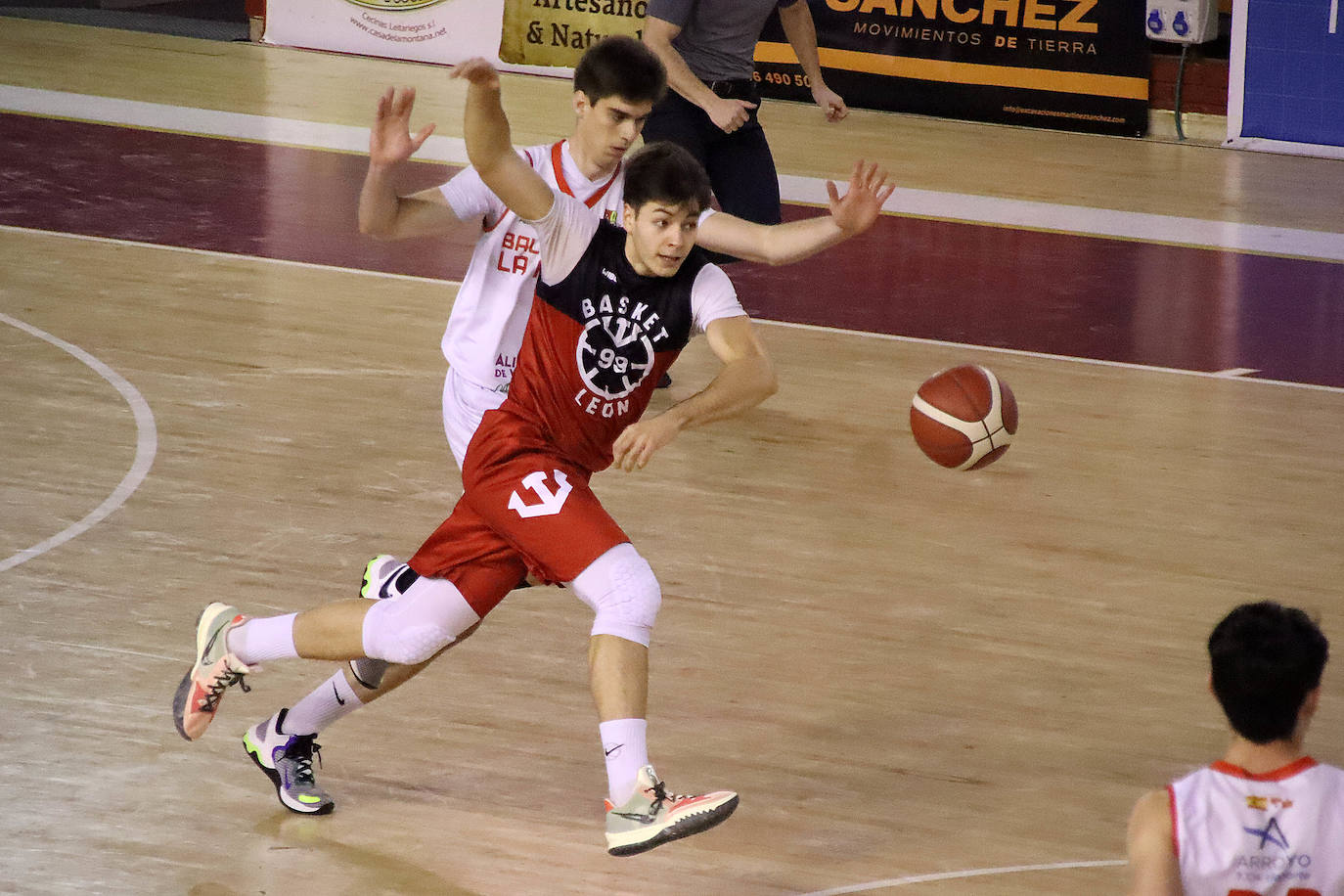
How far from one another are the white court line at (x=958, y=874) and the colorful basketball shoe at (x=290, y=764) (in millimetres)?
1214

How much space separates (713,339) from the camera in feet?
12.8

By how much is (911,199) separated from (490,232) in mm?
7332


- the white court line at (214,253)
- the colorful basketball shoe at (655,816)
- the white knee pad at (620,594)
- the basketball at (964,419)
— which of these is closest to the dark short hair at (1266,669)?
the colorful basketball shoe at (655,816)

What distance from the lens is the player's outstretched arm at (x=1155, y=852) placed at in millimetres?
2369

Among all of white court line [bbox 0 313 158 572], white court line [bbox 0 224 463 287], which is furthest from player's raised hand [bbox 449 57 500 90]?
white court line [bbox 0 224 463 287]

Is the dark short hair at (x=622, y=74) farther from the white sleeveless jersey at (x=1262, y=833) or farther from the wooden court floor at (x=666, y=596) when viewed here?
the white sleeveless jersey at (x=1262, y=833)

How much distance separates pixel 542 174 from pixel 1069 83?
10428 millimetres

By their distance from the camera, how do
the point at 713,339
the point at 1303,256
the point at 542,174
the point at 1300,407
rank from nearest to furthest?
the point at 713,339, the point at 542,174, the point at 1300,407, the point at 1303,256

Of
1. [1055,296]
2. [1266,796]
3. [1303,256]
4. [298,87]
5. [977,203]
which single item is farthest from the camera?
[298,87]

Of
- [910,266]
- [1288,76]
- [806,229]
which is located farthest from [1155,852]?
[1288,76]

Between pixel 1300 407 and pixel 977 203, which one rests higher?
pixel 977 203

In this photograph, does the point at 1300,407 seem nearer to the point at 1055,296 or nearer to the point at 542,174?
the point at 1055,296

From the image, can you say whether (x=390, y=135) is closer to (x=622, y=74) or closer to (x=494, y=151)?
(x=494, y=151)

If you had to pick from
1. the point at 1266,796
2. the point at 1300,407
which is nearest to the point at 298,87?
the point at 1300,407
